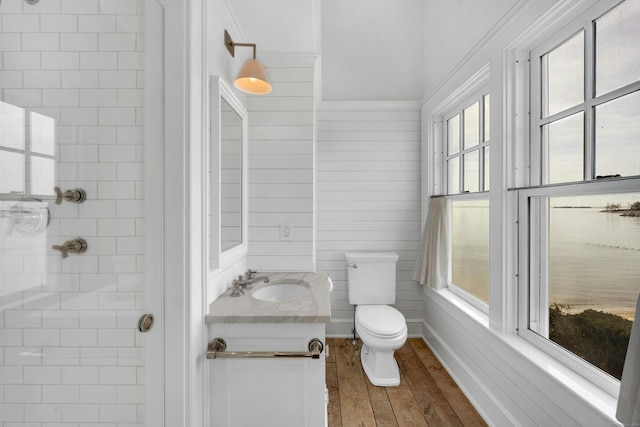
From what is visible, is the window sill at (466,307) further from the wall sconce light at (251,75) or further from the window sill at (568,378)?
the wall sconce light at (251,75)

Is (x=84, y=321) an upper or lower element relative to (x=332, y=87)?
lower

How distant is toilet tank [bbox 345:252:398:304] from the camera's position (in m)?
2.55

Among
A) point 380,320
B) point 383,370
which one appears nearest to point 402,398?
point 383,370

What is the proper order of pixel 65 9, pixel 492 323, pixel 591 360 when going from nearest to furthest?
pixel 65 9
pixel 591 360
pixel 492 323

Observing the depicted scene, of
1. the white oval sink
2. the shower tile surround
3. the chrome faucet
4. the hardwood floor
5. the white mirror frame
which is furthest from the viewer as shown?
the white oval sink

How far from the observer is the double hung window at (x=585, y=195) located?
1052mm

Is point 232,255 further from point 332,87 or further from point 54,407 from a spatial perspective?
point 332,87

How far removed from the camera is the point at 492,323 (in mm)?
1650

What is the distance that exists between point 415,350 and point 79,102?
9.13 ft

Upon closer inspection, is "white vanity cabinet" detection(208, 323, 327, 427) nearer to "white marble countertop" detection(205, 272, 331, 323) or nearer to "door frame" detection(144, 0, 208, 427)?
"white marble countertop" detection(205, 272, 331, 323)

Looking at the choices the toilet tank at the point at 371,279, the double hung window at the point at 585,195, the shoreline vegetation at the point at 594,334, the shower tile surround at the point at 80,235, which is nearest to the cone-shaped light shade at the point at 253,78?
the shower tile surround at the point at 80,235

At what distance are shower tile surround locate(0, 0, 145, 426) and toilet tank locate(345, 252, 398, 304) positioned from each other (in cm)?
178

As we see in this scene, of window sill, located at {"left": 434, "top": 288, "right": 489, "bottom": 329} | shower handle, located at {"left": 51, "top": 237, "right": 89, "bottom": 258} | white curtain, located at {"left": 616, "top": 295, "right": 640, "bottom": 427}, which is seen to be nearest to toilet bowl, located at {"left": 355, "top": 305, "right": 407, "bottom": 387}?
window sill, located at {"left": 434, "top": 288, "right": 489, "bottom": 329}

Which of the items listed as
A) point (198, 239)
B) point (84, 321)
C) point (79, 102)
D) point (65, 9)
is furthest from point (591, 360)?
point (65, 9)
